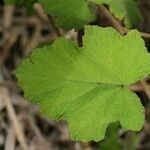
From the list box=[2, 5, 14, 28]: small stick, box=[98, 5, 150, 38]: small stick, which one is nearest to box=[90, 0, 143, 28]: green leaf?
box=[98, 5, 150, 38]: small stick

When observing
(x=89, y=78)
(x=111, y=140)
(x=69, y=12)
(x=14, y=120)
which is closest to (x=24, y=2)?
(x=69, y=12)

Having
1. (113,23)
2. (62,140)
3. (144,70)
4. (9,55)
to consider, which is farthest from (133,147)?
(144,70)

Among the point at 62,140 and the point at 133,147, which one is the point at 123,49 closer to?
the point at 133,147

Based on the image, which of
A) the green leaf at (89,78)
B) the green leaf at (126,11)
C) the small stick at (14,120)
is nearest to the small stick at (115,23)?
the green leaf at (126,11)

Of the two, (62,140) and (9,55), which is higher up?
(9,55)

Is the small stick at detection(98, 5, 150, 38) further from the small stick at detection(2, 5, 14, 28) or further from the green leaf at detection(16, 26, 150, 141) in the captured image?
the small stick at detection(2, 5, 14, 28)

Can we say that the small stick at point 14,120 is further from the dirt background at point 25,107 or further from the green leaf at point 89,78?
the green leaf at point 89,78
